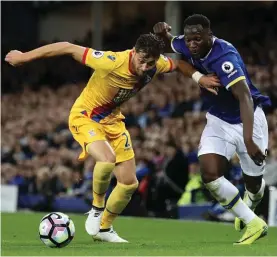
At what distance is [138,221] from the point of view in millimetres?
15172

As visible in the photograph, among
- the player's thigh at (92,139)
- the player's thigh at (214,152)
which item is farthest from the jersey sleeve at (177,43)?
the player's thigh at (92,139)

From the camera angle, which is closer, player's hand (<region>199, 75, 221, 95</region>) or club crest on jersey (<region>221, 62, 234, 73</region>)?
club crest on jersey (<region>221, 62, 234, 73</region>)

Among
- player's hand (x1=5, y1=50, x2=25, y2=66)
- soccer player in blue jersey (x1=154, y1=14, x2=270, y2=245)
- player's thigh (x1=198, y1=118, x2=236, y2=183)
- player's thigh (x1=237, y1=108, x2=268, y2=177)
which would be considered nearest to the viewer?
soccer player in blue jersey (x1=154, y1=14, x2=270, y2=245)

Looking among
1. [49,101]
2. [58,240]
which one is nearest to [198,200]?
[58,240]

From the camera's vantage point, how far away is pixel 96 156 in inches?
377

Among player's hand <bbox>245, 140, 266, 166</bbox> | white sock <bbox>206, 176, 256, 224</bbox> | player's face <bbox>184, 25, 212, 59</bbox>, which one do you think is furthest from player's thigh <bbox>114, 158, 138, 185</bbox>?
player's hand <bbox>245, 140, 266, 166</bbox>

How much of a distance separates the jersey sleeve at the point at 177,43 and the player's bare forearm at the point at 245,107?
1.11 m

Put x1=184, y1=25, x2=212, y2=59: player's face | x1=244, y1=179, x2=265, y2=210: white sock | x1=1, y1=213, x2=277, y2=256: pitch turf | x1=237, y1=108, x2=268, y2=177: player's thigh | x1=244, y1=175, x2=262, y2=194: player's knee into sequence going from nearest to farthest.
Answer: x1=1, y1=213, x2=277, y2=256: pitch turf, x1=184, y1=25, x2=212, y2=59: player's face, x1=237, y1=108, x2=268, y2=177: player's thigh, x1=244, y1=175, x2=262, y2=194: player's knee, x1=244, y1=179, x2=265, y2=210: white sock

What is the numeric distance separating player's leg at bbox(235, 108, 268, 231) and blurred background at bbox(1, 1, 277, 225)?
397 cm

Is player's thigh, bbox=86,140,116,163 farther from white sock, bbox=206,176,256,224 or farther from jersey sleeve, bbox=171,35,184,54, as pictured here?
jersey sleeve, bbox=171,35,184,54

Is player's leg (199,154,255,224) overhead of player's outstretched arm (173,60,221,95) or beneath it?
beneath

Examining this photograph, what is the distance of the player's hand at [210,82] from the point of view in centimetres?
929

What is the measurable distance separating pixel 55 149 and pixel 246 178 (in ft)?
36.4

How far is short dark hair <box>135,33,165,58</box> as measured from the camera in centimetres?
929
